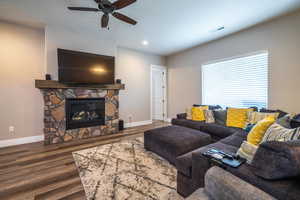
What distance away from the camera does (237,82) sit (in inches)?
148

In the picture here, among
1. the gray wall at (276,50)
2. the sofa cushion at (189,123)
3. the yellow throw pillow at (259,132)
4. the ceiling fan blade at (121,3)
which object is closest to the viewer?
the yellow throw pillow at (259,132)

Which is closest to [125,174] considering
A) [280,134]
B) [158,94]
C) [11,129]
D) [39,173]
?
[39,173]

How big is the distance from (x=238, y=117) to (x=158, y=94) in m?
3.59

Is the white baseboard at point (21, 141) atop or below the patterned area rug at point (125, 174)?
atop

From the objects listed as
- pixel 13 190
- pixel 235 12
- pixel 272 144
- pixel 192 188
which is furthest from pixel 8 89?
pixel 235 12

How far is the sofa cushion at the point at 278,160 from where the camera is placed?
882 millimetres

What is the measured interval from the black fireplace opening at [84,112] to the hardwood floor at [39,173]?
72 cm

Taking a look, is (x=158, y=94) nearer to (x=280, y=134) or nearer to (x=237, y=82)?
(x=237, y=82)

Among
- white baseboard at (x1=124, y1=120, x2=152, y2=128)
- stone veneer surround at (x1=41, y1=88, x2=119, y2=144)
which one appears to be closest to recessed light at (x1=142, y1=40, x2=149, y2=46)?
stone veneer surround at (x1=41, y1=88, x2=119, y2=144)

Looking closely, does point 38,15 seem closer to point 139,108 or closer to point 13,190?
point 13,190

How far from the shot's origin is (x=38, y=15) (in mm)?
2889

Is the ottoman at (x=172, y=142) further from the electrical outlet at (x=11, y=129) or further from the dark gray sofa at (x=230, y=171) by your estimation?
the electrical outlet at (x=11, y=129)

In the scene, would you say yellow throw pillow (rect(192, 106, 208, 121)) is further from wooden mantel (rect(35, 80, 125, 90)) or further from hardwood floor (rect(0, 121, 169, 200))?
hardwood floor (rect(0, 121, 169, 200))

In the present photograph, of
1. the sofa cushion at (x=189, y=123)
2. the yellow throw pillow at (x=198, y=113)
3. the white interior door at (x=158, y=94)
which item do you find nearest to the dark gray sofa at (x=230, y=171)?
the sofa cushion at (x=189, y=123)
